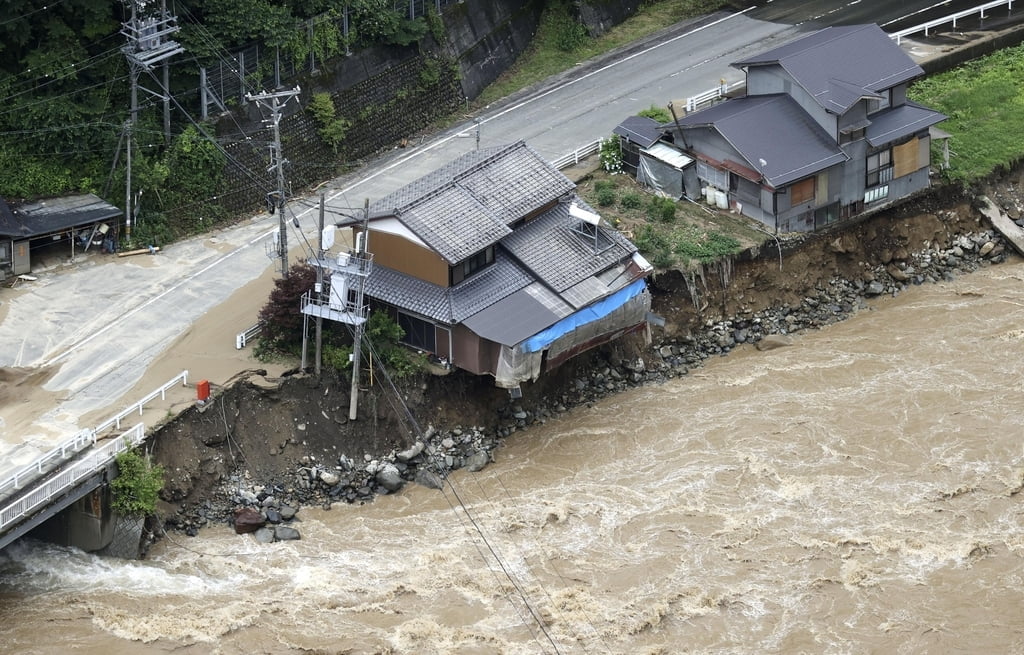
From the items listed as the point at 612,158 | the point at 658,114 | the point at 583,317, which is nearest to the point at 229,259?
the point at 583,317

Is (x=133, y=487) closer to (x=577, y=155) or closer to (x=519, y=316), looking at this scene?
(x=519, y=316)

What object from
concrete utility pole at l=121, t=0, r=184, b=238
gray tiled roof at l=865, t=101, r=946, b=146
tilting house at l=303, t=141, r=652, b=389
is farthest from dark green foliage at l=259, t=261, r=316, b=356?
gray tiled roof at l=865, t=101, r=946, b=146

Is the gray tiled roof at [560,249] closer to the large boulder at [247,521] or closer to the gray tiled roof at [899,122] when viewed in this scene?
the gray tiled roof at [899,122]

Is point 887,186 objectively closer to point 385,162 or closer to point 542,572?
point 385,162

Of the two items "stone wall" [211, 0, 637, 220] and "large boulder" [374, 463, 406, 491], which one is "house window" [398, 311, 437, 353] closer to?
"large boulder" [374, 463, 406, 491]

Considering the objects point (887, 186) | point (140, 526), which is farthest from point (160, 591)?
point (887, 186)
